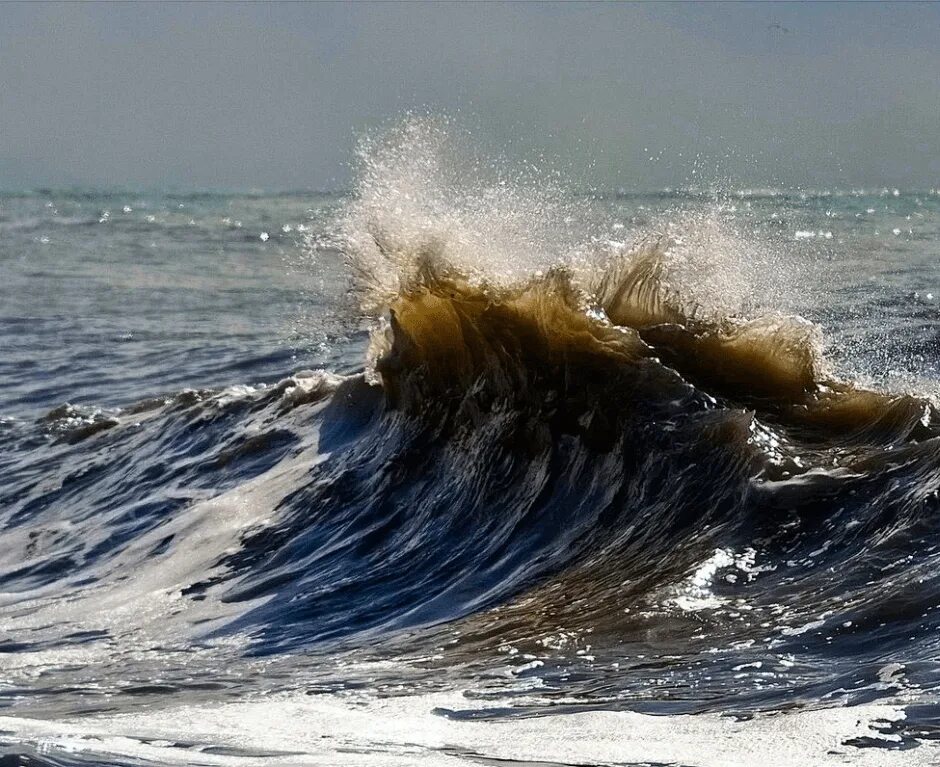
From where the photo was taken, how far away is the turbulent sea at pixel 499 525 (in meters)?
3.45

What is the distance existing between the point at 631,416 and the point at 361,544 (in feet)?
4.41

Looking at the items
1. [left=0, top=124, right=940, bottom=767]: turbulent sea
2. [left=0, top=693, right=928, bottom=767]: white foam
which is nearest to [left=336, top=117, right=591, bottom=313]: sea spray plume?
[left=0, top=124, right=940, bottom=767]: turbulent sea

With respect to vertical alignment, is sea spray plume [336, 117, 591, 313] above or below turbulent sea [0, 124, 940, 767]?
above

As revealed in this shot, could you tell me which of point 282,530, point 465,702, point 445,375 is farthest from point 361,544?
point 465,702

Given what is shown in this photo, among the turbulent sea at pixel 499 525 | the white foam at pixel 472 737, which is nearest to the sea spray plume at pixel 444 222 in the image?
the turbulent sea at pixel 499 525

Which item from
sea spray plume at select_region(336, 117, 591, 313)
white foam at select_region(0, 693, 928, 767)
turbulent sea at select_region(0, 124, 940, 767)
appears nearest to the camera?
white foam at select_region(0, 693, 928, 767)

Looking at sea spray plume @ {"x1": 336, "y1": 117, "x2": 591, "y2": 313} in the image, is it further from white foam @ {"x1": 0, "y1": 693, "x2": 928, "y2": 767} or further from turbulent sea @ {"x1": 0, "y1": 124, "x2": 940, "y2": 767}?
white foam @ {"x1": 0, "y1": 693, "x2": 928, "y2": 767}

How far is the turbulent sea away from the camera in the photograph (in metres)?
3.45

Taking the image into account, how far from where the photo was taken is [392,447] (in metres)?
7.37

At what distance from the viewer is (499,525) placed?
595 cm

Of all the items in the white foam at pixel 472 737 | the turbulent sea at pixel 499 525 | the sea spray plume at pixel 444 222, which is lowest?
the white foam at pixel 472 737

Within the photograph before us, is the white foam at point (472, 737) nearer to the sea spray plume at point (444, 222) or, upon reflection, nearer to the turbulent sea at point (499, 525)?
the turbulent sea at point (499, 525)

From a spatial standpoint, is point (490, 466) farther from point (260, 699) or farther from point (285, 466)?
point (260, 699)

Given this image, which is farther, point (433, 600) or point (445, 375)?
point (445, 375)
